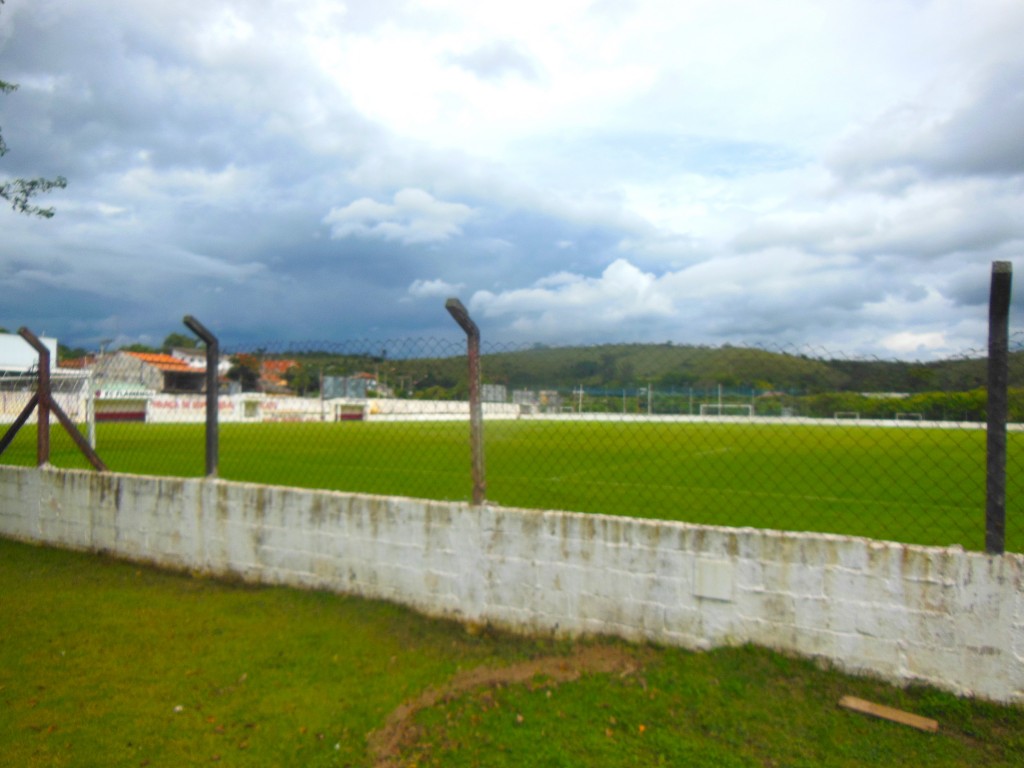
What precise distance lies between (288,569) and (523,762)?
291cm

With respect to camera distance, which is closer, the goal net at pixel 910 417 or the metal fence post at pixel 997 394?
the metal fence post at pixel 997 394

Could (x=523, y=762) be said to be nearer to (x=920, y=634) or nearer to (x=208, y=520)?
(x=920, y=634)

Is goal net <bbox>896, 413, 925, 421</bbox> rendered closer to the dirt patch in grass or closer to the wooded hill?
the wooded hill

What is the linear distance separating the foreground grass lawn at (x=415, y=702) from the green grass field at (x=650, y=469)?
5.49ft

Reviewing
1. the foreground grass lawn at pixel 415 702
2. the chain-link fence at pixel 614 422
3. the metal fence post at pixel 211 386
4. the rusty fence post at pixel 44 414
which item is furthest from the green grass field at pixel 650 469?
the metal fence post at pixel 211 386

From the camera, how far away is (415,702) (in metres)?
3.66

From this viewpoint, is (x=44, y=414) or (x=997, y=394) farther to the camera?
(x=44, y=414)

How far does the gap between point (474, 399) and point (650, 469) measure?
1047 cm

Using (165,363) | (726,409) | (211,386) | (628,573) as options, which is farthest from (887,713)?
(165,363)

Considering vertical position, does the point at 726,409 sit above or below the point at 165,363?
below

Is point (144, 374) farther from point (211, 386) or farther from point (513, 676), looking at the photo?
point (513, 676)

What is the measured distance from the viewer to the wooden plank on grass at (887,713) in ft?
10.6

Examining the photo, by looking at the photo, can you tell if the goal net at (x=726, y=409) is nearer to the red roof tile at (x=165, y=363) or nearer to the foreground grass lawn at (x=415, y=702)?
the foreground grass lawn at (x=415, y=702)

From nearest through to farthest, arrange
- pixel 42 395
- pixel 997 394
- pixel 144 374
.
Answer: pixel 997 394
pixel 42 395
pixel 144 374
